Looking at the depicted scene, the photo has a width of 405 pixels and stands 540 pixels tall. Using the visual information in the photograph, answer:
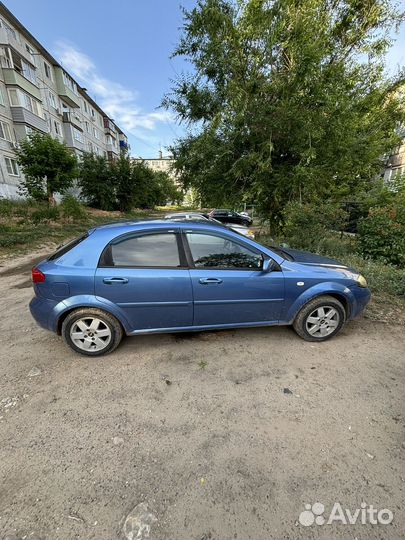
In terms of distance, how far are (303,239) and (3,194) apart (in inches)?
802

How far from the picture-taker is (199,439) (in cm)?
188

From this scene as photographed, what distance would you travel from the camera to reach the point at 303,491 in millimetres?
1562

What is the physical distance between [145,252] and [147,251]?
1.0 inches

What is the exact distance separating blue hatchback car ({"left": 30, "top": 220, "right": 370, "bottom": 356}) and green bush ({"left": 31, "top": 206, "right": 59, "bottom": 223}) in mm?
12729

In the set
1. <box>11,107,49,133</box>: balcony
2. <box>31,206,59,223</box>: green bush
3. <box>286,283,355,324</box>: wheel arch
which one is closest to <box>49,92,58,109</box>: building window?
<box>11,107,49,133</box>: balcony

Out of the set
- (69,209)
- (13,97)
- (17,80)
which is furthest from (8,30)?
(69,209)

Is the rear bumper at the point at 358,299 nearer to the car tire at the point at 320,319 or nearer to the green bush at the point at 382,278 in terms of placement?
the car tire at the point at 320,319

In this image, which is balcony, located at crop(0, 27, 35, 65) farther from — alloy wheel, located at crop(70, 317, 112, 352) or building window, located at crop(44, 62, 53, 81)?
alloy wheel, located at crop(70, 317, 112, 352)

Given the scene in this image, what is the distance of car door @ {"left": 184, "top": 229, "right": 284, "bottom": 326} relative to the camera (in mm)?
2754

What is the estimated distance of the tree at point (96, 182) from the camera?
23891 millimetres

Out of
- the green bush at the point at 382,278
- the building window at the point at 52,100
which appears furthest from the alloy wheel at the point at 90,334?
A: the building window at the point at 52,100

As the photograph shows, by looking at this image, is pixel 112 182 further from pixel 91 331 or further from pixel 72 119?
pixel 91 331

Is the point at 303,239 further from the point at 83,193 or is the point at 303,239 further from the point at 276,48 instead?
the point at 83,193

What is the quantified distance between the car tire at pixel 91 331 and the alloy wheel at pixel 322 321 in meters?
2.35
